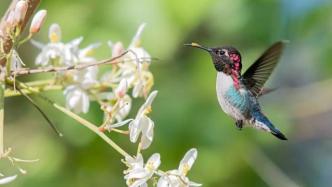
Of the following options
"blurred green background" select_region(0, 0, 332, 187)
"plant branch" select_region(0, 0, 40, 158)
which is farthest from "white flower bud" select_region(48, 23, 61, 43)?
"blurred green background" select_region(0, 0, 332, 187)

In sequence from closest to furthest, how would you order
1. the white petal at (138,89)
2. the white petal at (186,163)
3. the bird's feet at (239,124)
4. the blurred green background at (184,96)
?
the white petal at (186,163) → the bird's feet at (239,124) → the white petal at (138,89) → the blurred green background at (184,96)

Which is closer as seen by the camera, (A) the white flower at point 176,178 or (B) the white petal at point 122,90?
(A) the white flower at point 176,178

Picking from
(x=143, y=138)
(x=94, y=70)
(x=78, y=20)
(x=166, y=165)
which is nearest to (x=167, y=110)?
(x=166, y=165)

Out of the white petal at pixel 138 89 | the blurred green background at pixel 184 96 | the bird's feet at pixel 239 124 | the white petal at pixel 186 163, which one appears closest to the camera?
the white petal at pixel 186 163

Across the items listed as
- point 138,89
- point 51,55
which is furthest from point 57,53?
point 138,89

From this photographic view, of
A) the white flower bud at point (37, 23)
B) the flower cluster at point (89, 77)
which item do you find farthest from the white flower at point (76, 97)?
the white flower bud at point (37, 23)

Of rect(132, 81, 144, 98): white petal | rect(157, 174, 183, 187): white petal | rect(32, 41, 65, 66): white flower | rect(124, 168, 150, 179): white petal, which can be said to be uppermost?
rect(32, 41, 65, 66): white flower

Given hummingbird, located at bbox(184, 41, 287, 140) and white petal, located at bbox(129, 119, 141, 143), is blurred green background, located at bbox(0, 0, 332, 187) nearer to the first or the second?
hummingbird, located at bbox(184, 41, 287, 140)

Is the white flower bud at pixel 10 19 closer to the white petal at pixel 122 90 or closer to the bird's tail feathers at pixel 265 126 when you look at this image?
the white petal at pixel 122 90

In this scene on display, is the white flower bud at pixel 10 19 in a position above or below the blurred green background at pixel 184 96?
above
